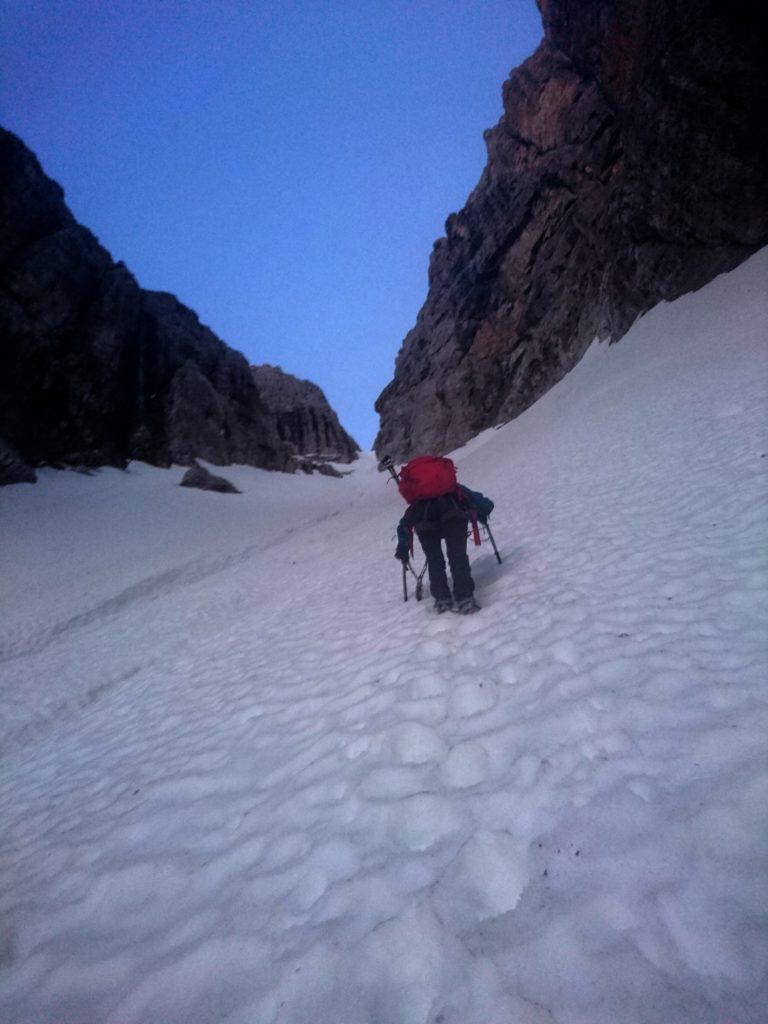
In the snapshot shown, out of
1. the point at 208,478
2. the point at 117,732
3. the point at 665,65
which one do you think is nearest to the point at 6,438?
the point at 208,478

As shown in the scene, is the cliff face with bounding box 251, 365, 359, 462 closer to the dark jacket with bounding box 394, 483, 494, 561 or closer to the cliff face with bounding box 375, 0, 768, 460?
the cliff face with bounding box 375, 0, 768, 460

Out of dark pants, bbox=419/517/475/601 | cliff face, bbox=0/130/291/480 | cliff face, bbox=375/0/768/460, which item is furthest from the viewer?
cliff face, bbox=0/130/291/480

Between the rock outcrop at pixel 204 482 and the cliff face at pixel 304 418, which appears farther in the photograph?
the cliff face at pixel 304 418

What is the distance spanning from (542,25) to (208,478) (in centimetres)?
3719

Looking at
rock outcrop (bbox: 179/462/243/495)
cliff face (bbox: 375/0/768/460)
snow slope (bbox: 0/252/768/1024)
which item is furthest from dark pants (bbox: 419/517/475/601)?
rock outcrop (bbox: 179/462/243/495)

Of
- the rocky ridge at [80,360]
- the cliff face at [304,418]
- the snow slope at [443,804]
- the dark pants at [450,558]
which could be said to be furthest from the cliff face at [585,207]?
the cliff face at [304,418]

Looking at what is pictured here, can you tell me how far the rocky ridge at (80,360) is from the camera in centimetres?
3178

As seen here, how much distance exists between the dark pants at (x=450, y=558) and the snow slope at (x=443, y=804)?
13.9 inches

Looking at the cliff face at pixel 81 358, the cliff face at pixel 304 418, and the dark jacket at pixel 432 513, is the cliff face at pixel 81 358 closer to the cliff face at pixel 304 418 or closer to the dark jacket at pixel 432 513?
the cliff face at pixel 304 418

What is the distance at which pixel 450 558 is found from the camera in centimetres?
532

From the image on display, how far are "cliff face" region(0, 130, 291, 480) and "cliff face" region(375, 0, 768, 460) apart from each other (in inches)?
706

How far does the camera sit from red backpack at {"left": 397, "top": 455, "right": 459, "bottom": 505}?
5.27 meters

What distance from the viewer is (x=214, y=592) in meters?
12.2

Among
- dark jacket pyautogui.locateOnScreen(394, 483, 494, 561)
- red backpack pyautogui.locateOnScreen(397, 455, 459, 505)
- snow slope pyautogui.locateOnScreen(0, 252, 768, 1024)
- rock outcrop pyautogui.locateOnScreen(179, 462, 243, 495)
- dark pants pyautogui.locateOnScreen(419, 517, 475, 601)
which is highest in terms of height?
rock outcrop pyautogui.locateOnScreen(179, 462, 243, 495)
